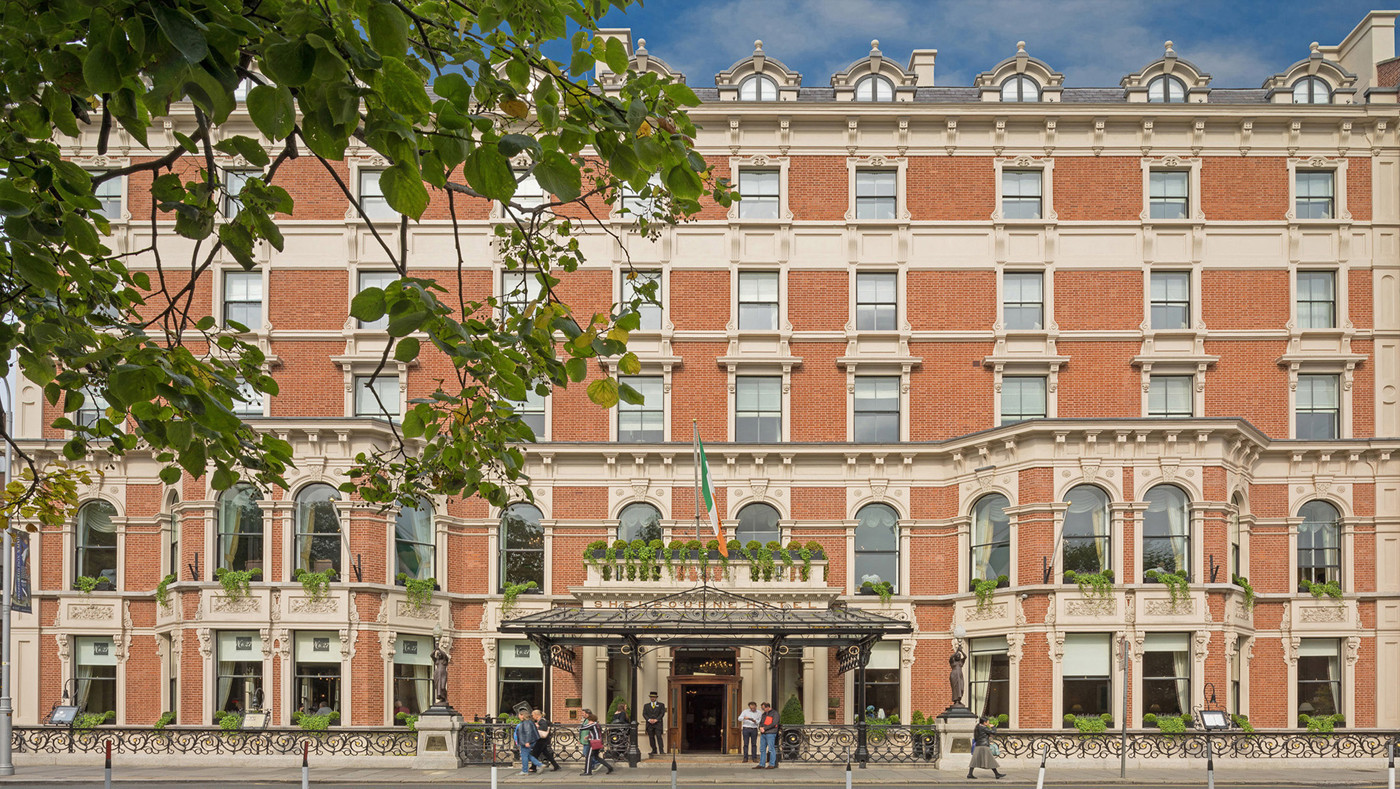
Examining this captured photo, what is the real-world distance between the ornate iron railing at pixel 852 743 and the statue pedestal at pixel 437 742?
7.53m

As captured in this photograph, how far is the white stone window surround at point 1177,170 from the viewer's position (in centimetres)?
3650

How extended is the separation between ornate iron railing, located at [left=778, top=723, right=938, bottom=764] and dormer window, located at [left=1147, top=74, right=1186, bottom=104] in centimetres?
2034

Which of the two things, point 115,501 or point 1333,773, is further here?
point 115,501

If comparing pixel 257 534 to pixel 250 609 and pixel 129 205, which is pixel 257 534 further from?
pixel 129 205

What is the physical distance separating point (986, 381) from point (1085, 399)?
2.84m

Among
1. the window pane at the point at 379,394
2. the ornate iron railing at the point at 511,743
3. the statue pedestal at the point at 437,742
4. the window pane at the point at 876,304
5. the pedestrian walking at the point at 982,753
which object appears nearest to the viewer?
the pedestrian walking at the point at 982,753

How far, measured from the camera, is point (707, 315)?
36812 mm

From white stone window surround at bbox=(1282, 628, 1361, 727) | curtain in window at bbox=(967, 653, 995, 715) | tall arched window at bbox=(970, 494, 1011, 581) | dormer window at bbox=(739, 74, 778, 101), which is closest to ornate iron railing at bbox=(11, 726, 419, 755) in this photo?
curtain in window at bbox=(967, 653, 995, 715)

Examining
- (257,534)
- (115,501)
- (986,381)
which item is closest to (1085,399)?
(986,381)

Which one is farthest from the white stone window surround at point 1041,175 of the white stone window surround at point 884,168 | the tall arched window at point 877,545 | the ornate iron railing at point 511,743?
the ornate iron railing at point 511,743

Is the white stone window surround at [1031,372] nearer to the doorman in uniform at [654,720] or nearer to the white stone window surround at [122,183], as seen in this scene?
the doorman in uniform at [654,720]

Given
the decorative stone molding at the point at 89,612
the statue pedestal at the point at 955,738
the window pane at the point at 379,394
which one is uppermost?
the window pane at the point at 379,394

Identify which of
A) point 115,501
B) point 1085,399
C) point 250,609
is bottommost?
point 250,609

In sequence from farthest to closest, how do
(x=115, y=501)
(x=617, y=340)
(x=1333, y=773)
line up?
(x=115, y=501)
(x=1333, y=773)
(x=617, y=340)
